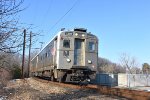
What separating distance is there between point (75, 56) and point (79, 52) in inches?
18.4

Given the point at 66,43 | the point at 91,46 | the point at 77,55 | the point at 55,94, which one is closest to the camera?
the point at 55,94

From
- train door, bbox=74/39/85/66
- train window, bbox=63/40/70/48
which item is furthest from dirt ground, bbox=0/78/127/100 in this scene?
train window, bbox=63/40/70/48

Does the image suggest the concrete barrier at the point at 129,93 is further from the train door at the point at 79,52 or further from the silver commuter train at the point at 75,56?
the train door at the point at 79,52

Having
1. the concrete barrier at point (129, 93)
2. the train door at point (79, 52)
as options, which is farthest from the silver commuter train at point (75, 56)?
the concrete barrier at point (129, 93)

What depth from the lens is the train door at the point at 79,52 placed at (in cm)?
2106

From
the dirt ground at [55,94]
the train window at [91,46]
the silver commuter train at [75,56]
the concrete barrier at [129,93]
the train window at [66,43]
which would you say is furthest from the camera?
the train window at [91,46]

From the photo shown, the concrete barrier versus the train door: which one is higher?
the train door

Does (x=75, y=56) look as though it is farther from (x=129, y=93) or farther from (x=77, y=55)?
(x=129, y=93)

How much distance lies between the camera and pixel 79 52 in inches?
840

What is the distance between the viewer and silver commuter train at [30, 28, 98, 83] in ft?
68.0

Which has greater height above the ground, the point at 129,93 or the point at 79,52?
the point at 79,52

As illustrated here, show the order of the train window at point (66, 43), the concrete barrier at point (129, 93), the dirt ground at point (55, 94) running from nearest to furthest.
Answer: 1. the concrete barrier at point (129, 93)
2. the dirt ground at point (55, 94)
3. the train window at point (66, 43)

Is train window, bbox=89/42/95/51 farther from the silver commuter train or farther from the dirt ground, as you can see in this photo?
the dirt ground

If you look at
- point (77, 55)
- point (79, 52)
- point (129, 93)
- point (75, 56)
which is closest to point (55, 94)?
point (129, 93)
